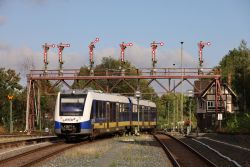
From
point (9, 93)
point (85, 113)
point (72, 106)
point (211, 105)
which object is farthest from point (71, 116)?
point (211, 105)

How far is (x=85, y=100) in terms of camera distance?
3192cm

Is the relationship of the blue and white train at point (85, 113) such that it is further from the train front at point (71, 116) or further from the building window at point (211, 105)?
the building window at point (211, 105)

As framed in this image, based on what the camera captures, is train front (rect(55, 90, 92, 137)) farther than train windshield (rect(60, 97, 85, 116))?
No

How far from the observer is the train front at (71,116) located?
3127cm

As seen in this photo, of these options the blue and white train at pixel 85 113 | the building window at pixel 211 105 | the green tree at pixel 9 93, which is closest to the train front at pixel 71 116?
the blue and white train at pixel 85 113

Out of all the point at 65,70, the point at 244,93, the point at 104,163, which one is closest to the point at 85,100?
the point at 104,163

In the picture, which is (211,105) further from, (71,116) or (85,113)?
(71,116)

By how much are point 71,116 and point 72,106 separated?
62 cm

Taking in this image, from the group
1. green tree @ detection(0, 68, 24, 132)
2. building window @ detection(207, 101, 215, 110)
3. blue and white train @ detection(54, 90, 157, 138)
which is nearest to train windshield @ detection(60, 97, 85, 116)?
blue and white train @ detection(54, 90, 157, 138)

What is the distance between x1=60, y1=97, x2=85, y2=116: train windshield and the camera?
3152 cm

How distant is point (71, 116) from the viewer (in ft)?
103

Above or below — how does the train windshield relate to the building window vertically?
below

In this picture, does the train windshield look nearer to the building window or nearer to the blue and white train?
the blue and white train

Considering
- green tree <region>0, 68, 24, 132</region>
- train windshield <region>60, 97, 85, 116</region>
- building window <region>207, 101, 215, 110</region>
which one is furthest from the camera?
building window <region>207, 101, 215, 110</region>
